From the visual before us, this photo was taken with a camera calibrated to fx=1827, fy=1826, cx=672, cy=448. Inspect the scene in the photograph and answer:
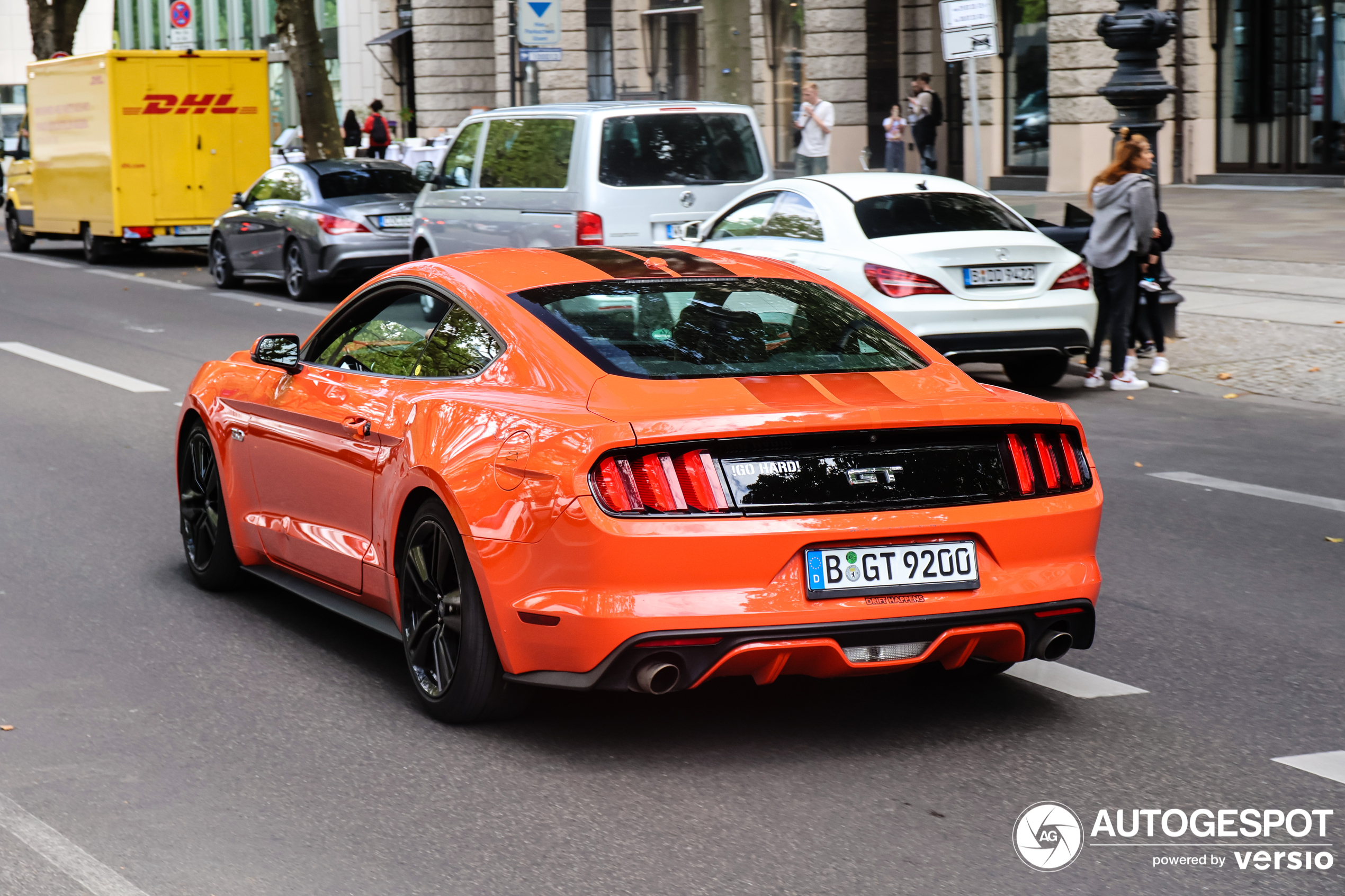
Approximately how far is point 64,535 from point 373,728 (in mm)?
3371

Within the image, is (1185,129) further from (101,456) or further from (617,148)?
(101,456)

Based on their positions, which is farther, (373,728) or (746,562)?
(373,728)

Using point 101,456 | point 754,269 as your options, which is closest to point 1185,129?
point 101,456

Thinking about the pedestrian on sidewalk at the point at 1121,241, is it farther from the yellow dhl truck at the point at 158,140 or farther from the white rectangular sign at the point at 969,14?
the yellow dhl truck at the point at 158,140

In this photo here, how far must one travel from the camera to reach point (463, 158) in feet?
55.9

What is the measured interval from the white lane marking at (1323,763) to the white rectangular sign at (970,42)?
457 inches

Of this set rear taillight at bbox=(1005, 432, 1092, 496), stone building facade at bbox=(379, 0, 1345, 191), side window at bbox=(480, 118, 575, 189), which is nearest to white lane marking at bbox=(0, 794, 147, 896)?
rear taillight at bbox=(1005, 432, 1092, 496)

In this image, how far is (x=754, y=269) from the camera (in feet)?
19.4

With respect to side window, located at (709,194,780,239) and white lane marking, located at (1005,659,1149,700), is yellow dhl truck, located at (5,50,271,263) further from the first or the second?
white lane marking, located at (1005,659,1149,700)

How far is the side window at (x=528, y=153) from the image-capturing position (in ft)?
51.1

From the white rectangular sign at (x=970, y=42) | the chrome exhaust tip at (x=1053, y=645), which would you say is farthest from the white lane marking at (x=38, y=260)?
the chrome exhaust tip at (x=1053, y=645)

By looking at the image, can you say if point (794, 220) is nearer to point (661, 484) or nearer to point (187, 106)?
point (661, 484)

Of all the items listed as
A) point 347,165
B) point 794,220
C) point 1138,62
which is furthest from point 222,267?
point 1138,62

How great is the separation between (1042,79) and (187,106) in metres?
14.5
